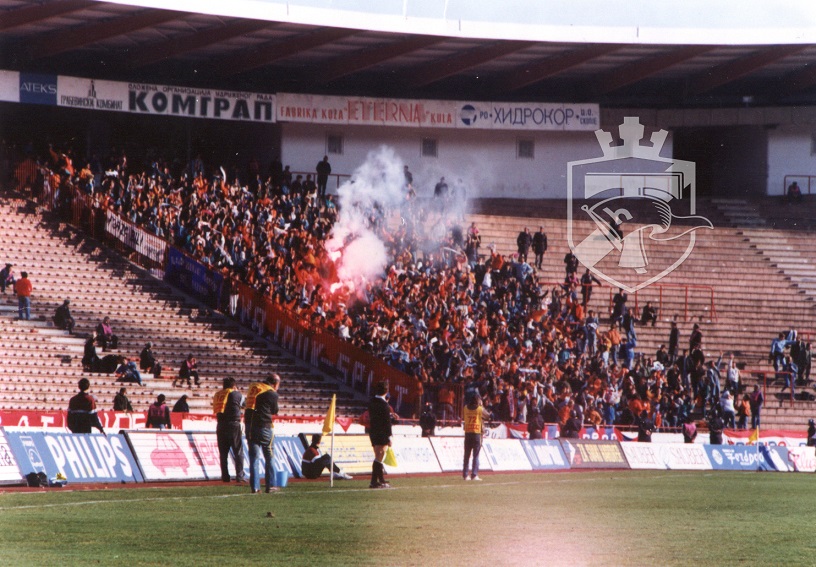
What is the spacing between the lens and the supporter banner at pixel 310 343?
32.8 meters

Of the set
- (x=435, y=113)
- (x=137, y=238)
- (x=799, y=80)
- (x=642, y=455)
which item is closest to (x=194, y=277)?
(x=137, y=238)

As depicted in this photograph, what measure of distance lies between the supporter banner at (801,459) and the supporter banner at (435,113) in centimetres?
1702

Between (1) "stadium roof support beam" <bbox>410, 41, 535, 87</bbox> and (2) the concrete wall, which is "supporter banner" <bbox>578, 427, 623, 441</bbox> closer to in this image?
(2) the concrete wall

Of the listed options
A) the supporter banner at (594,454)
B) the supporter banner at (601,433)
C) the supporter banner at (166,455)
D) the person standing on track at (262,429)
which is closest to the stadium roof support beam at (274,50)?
the supporter banner at (601,433)

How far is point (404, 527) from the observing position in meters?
12.8

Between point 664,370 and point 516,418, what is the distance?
6.72 metres

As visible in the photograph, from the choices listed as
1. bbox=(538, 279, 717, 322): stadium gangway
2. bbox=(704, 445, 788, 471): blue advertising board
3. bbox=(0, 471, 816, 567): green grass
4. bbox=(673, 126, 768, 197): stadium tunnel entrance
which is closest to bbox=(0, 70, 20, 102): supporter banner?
bbox=(538, 279, 717, 322): stadium gangway

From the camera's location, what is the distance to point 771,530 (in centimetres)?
1345

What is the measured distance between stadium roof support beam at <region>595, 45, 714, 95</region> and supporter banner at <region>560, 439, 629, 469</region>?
17796 millimetres

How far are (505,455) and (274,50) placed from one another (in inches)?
729

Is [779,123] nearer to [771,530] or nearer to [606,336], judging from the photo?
[606,336]

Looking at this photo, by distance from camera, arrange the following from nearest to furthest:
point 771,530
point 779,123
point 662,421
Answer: point 771,530 → point 662,421 → point 779,123

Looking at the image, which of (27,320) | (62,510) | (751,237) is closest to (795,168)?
(751,237)

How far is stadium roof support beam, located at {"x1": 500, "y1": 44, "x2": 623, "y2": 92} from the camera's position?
42375mm
